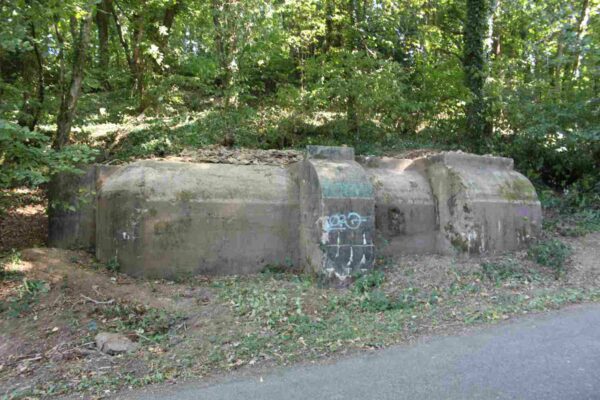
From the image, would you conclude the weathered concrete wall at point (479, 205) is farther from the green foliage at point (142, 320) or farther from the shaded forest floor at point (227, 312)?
the green foliage at point (142, 320)

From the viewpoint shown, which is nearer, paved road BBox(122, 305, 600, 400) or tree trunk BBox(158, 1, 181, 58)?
paved road BBox(122, 305, 600, 400)

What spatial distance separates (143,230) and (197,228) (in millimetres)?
873

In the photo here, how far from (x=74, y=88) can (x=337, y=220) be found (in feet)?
24.2

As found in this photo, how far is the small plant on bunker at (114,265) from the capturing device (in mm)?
7660

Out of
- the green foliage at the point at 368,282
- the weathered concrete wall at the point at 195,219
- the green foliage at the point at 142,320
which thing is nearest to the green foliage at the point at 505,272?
the green foliage at the point at 368,282

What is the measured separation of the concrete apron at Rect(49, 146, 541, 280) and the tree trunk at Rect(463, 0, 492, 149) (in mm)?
5429

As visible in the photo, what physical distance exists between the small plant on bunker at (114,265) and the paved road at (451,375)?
3573 millimetres

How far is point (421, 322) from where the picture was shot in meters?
6.20

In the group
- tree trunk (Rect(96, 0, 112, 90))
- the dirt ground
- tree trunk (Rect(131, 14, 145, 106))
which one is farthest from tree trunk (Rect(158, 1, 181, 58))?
the dirt ground

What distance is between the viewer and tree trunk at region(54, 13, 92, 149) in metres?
10.8

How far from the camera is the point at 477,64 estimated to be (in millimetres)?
14492

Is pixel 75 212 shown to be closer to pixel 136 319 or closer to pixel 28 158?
pixel 28 158

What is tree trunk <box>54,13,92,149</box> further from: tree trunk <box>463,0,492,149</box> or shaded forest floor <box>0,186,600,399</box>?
tree trunk <box>463,0,492,149</box>

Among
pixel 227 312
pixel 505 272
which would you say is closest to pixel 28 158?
pixel 227 312
